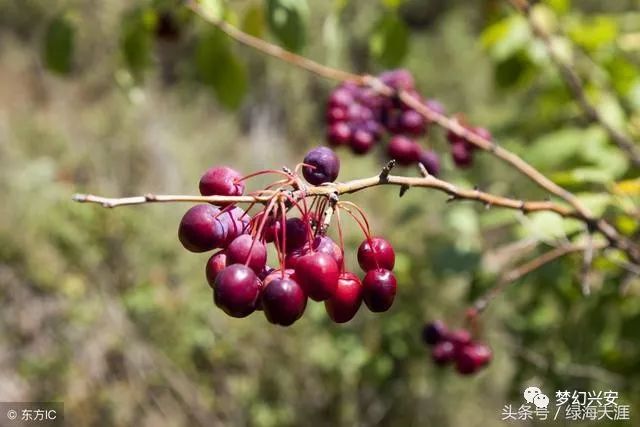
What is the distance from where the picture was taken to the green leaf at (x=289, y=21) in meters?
1.34

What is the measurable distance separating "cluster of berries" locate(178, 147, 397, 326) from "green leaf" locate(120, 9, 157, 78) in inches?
43.3

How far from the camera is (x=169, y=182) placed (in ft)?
19.9

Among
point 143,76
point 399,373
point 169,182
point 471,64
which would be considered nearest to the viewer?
point 143,76

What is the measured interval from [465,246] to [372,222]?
3498 millimetres

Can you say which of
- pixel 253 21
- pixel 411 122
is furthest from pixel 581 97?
pixel 253 21

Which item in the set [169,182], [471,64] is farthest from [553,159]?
[471,64]

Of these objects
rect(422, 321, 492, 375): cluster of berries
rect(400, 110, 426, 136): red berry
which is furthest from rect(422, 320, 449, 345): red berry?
rect(400, 110, 426, 136): red berry

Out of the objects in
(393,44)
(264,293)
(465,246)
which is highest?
(393,44)

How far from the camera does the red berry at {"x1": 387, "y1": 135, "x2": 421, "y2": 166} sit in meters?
1.60

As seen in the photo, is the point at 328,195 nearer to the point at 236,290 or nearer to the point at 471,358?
the point at 236,290

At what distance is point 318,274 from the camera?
67 centimetres

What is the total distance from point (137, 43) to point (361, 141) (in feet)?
2.12

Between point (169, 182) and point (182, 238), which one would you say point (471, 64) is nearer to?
point (169, 182)

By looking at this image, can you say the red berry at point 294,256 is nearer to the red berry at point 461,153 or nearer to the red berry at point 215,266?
the red berry at point 215,266
